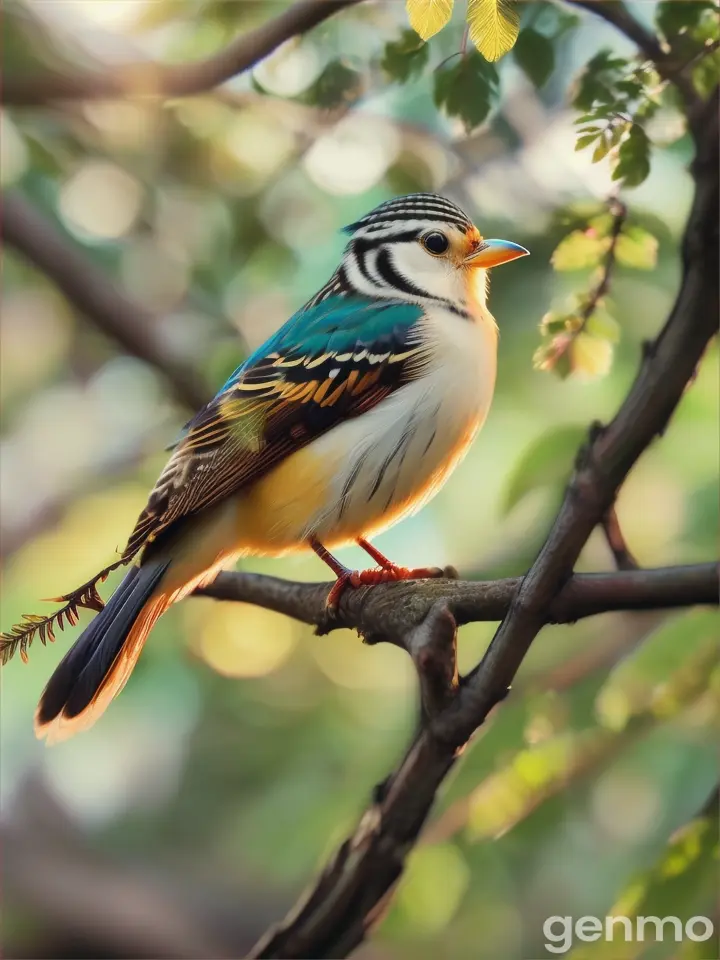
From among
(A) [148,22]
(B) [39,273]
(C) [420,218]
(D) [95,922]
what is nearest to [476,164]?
(C) [420,218]

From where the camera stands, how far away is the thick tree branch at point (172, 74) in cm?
129

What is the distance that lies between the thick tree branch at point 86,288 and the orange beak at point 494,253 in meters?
0.45

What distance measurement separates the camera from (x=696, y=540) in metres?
1.21

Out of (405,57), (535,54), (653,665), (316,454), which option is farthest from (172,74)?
(653,665)

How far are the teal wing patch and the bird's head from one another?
0.04 m

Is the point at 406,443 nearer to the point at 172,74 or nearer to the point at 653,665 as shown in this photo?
the point at 653,665

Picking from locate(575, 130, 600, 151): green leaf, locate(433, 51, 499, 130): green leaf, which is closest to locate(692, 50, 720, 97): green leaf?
locate(575, 130, 600, 151): green leaf

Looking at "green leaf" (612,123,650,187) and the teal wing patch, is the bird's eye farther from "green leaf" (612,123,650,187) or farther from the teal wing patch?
"green leaf" (612,123,650,187)

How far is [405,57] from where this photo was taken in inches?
49.3

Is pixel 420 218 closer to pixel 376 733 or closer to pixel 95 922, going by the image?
pixel 376 733

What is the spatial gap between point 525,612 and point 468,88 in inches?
24.8

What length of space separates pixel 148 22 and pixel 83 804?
100 cm

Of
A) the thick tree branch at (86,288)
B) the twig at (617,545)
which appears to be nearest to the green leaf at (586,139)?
the twig at (617,545)

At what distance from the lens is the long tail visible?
44.1 inches
